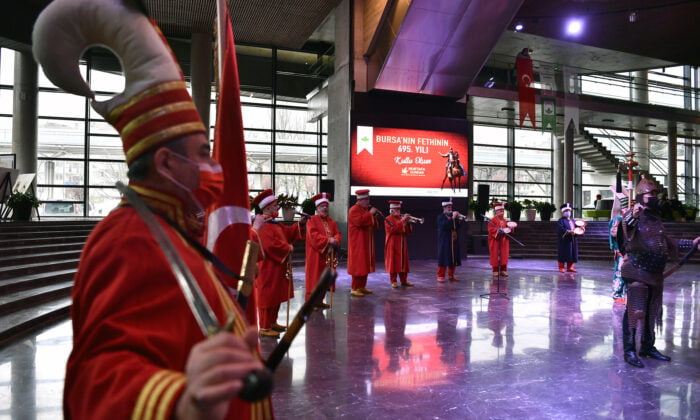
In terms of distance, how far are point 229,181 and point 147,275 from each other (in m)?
0.77

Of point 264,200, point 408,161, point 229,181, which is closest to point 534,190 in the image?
point 408,161

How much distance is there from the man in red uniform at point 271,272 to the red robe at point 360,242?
9.11 feet

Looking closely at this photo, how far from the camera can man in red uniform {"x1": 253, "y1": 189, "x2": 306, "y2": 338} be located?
5.59m

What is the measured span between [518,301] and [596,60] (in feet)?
47.8

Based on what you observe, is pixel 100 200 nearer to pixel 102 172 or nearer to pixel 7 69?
pixel 102 172

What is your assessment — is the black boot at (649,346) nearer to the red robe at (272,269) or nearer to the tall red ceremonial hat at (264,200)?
the red robe at (272,269)

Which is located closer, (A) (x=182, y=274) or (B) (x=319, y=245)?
(A) (x=182, y=274)

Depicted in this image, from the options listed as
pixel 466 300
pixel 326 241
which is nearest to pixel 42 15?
pixel 326 241

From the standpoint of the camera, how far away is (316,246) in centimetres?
705

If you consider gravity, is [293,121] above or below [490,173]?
above

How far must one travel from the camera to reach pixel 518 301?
7730mm

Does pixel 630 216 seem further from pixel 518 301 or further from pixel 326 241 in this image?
pixel 326 241

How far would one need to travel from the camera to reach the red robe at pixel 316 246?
7.03 m

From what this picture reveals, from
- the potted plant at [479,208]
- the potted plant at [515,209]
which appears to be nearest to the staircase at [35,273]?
the potted plant at [479,208]
